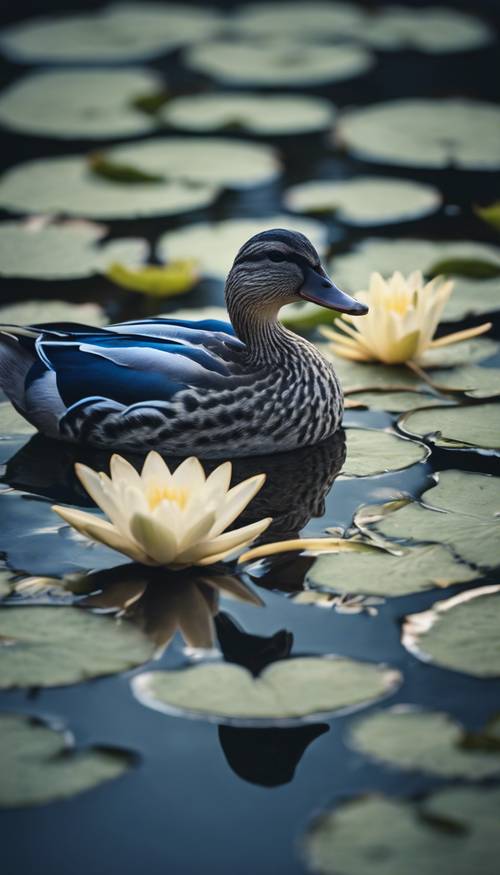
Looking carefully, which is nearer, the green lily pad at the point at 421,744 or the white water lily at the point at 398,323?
the green lily pad at the point at 421,744

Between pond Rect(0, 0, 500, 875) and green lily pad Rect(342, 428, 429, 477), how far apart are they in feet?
0.04

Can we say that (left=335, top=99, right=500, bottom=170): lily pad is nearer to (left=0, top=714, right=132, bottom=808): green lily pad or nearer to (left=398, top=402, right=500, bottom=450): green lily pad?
(left=398, top=402, right=500, bottom=450): green lily pad

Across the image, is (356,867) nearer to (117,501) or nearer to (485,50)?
(117,501)

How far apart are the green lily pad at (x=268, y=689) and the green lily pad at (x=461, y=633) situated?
0.15 metres

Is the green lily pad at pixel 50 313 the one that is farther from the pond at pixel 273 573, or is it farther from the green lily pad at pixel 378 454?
the green lily pad at pixel 378 454

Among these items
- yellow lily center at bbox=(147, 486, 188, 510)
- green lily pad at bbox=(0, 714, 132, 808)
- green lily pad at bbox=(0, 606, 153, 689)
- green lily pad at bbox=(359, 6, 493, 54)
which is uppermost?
green lily pad at bbox=(359, 6, 493, 54)

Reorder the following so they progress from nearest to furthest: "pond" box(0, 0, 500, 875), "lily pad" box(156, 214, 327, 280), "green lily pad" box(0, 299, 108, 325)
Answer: "pond" box(0, 0, 500, 875)
"green lily pad" box(0, 299, 108, 325)
"lily pad" box(156, 214, 327, 280)

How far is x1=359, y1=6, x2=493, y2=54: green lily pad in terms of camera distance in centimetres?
981

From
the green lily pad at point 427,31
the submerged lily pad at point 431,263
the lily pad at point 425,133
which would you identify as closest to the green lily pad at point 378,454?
the submerged lily pad at point 431,263

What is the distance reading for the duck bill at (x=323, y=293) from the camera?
4.54 metres

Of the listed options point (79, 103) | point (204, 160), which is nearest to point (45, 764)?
point (204, 160)

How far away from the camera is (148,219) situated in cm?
693

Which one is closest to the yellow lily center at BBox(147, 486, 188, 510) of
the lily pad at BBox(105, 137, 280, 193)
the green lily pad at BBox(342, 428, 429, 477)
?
the green lily pad at BBox(342, 428, 429, 477)

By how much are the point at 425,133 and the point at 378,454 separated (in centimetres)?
420
